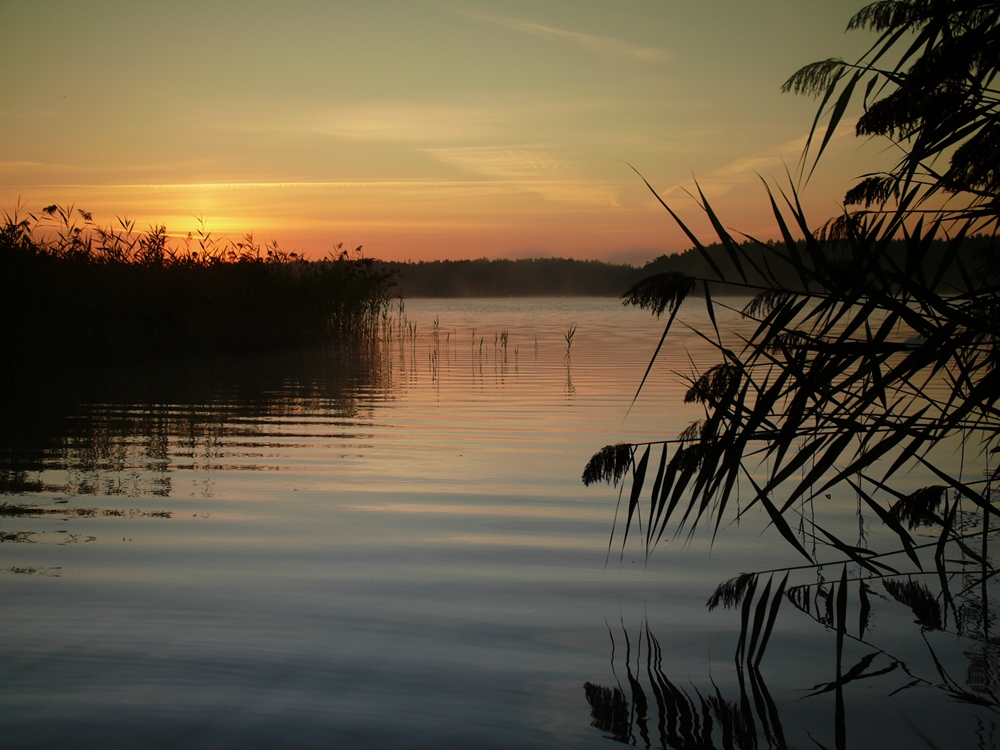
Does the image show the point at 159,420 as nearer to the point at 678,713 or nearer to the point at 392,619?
the point at 392,619

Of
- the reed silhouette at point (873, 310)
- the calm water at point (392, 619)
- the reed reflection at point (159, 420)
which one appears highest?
the reed silhouette at point (873, 310)

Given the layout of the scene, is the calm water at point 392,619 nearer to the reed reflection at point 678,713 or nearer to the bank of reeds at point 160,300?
the reed reflection at point 678,713

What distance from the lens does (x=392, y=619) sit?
3314 millimetres

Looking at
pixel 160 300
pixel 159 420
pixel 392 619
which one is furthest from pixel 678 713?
pixel 160 300

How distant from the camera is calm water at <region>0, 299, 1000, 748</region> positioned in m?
2.51

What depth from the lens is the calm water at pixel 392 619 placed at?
251cm

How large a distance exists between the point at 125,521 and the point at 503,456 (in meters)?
2.99

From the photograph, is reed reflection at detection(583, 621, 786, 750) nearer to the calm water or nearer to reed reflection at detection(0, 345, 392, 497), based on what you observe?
the calm water

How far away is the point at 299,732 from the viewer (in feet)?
7.97

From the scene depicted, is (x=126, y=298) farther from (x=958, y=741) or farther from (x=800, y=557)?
(x=958, y=741)

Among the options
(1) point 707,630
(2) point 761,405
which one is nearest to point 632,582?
(1) point 707,630

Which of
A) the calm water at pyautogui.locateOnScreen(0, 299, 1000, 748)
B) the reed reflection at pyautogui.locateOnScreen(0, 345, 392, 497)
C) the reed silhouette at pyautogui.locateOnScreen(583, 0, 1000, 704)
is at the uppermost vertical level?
the reed silhouette at pyautogui.locateOnScreen(583, 0, 1000, 704)

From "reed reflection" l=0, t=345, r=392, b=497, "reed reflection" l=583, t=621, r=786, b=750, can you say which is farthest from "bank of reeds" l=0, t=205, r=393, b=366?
"reed reflection" l=583, t=621, r=786, b=750

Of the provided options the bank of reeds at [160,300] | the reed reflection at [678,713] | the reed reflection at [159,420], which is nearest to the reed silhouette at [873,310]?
the reed reflection at [678,713]
